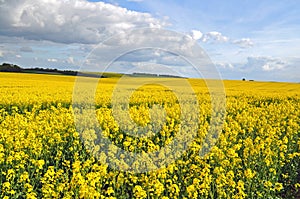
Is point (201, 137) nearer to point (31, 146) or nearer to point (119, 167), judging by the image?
point (119, 167)

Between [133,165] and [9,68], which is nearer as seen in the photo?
[133,165]

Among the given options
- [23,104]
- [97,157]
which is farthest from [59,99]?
[97,157]

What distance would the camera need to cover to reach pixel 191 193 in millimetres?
5266

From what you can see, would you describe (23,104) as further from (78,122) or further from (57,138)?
(57,138)

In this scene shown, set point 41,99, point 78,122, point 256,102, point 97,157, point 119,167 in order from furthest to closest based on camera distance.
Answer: point 256,102 < point 41,99 < point 78,122 < point 97,157 < point 119,167

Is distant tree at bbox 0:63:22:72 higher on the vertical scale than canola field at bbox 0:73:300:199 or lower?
higher

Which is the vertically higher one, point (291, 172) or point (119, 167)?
point (119, 167)

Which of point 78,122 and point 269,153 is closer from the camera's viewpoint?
point 269,153

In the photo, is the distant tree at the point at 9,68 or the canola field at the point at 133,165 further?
the distant tree at the point at 9,68

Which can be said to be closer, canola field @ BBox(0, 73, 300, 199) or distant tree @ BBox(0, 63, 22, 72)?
canola field @ BBox(0, 73, 300, 199)

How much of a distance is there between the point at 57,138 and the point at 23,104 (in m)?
9.28

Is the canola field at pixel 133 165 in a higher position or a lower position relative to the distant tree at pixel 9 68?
lower

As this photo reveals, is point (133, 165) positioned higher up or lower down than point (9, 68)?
lower down

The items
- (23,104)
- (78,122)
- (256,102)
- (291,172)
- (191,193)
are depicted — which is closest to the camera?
(191,193)
